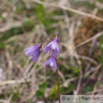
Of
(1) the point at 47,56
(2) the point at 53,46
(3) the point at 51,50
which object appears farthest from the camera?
(1) the point at 47,56

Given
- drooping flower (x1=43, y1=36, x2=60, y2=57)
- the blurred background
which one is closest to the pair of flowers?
drooping flower (x1=43, y1=36, x2=60, y2=57)

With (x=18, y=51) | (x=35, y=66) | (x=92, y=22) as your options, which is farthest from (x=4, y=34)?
(x=92, y=22)

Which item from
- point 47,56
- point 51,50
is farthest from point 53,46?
point 47,56

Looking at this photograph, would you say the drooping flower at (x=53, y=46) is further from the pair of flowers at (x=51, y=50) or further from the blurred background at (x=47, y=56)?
the blurred background at (x=47, y=56)

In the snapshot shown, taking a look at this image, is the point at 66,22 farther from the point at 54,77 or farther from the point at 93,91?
the point at 93,91

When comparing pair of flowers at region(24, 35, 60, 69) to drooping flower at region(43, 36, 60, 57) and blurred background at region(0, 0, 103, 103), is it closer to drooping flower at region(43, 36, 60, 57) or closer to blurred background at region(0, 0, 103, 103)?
drooping flower at region(43, 36, 60, 57)

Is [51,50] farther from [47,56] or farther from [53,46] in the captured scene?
[47,56]

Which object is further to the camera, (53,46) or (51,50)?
(51,50)

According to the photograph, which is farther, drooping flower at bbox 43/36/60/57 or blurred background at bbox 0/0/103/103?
blurred background at bbox 0/0/103/103

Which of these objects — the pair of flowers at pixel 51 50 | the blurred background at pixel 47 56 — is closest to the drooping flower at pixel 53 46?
the pair of flowers at pixel 51 50

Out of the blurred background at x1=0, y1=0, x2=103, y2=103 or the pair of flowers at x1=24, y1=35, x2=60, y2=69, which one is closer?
the pair of flowers at x1=24, y1=35, x2=60, y2=69
